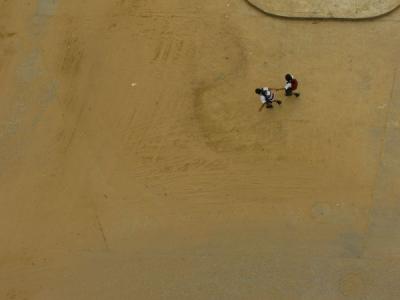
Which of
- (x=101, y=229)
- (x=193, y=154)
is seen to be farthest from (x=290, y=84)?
(x=101, y=229)

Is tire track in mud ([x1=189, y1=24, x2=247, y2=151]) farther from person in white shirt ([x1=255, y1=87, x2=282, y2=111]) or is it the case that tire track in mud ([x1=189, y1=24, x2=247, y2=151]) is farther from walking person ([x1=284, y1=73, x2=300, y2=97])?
walking person ([x1=284, y1=73, x2=300, y2=97])

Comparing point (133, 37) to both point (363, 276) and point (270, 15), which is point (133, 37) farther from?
point (363, 276)

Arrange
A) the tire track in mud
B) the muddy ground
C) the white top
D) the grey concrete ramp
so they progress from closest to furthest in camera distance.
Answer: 1. the muddy ground
2. the white top
3. the tire track in mud
4. the grey concrete ramp

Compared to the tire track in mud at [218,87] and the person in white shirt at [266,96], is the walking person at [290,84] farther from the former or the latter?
the tire track in mud at [218,87]

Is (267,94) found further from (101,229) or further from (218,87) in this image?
(101,229)

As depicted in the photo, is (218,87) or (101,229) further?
(218,87)

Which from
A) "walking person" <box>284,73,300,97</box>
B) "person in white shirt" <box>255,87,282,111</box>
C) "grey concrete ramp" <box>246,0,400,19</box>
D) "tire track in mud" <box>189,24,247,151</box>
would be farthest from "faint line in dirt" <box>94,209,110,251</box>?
"grey concrete ramp" <box>246,0,400,19</box>
